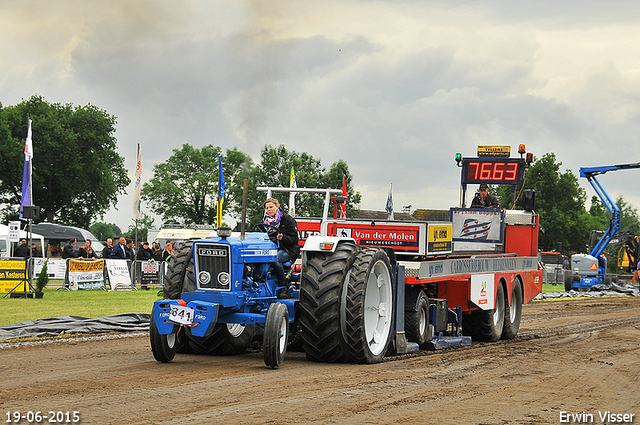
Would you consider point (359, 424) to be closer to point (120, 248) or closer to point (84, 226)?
point (120, 248)

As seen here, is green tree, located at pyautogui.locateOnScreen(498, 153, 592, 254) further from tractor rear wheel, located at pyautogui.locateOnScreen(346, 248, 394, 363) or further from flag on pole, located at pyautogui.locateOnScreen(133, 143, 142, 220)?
tractor rear wheel, located at pyautogui.locateOnScreen(346, 248, 394, 363)

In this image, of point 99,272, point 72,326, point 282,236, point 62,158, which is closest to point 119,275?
point 99,272

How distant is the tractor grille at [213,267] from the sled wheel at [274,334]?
1.94ft

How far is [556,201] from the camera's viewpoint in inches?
2731

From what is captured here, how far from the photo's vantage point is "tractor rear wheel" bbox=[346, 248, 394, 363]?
8.59 metres

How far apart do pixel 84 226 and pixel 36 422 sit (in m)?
56.1

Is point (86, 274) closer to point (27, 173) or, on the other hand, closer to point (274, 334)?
point (27, 173)

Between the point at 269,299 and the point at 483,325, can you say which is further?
the point at 483,325

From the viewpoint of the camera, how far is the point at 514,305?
13984mm

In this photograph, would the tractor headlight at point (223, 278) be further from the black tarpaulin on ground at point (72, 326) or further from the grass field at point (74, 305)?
the grass field at point (74, 305)

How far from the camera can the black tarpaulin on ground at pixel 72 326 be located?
1109cm

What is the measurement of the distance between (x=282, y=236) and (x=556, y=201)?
64.3 meters

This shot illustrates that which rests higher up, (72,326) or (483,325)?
(483,325)

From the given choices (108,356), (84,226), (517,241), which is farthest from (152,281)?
(84,226)
